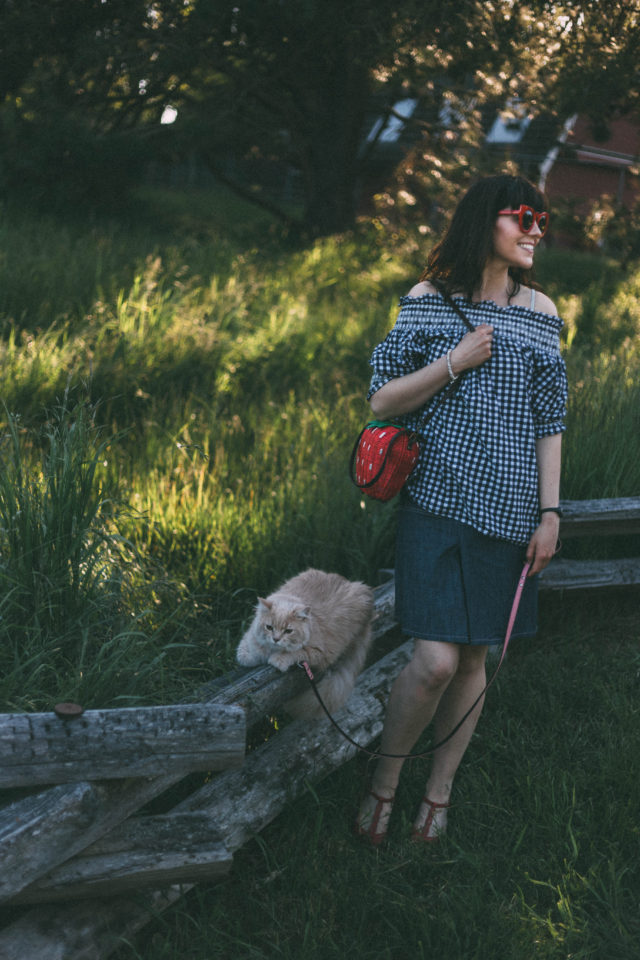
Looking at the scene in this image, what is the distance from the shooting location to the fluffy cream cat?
331cm

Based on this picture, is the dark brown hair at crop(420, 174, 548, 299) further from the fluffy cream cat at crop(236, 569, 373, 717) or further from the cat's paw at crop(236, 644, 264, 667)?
the cat's paw at crop(236, 644, 264, 667)

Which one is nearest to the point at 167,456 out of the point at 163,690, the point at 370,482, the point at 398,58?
the point at 163,690

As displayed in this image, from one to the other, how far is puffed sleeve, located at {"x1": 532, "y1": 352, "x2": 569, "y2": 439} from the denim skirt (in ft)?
1.49

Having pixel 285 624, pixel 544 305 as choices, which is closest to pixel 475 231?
pixel 544 305

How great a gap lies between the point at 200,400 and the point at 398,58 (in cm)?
685

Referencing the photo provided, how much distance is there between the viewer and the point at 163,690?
3.46 meters

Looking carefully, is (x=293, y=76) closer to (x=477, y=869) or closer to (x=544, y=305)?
(x=544, y=305)

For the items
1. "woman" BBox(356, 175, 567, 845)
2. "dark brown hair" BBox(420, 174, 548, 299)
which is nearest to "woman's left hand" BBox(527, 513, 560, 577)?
"woman" BBox(356, 175, 567, 845)

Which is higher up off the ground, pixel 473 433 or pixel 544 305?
pixel 544 305

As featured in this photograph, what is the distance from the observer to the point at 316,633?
11.1 feet

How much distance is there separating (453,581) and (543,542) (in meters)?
0.36

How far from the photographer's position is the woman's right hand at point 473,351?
2.97 meters

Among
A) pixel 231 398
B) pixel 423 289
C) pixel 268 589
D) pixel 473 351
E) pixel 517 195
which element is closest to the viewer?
pixel 473 351

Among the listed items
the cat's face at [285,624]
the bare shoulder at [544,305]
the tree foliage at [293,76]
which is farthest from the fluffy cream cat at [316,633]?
the tree foliage at [293,76]
